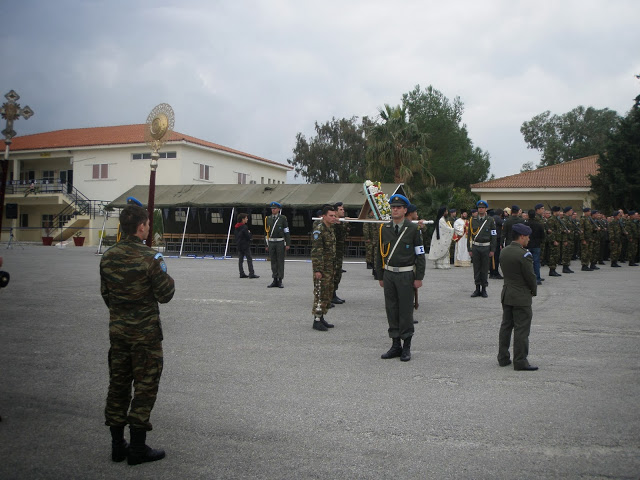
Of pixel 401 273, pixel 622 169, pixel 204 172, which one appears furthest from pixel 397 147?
pixel 401 273

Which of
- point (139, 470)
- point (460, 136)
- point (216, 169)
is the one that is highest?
point (460, 136)

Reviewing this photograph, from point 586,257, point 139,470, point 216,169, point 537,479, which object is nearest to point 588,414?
point 537,479

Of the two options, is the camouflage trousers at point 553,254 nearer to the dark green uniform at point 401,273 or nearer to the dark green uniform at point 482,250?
the dark green uniform at point 482,250

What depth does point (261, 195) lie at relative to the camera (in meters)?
27.8

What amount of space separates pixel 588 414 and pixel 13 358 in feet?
21.5

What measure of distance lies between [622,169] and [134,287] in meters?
31.6

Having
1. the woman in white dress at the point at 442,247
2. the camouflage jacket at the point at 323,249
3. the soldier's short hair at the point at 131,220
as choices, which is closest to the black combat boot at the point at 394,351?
the camouflage jacket at the point at 323,249

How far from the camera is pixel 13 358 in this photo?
23.2ft

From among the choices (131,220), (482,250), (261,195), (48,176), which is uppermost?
(48,176)

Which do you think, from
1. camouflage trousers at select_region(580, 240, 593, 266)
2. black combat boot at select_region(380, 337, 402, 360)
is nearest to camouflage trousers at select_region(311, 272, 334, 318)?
black combat boot at select_region(380, 337, 402, 360)

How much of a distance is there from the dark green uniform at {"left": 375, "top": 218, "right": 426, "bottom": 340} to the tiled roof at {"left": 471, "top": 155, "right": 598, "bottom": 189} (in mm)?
33117

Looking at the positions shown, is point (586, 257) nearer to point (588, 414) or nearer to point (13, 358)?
point (588, 414)

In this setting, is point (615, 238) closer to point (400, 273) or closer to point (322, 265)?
point (322, 265)

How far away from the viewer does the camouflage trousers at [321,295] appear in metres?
8.96
